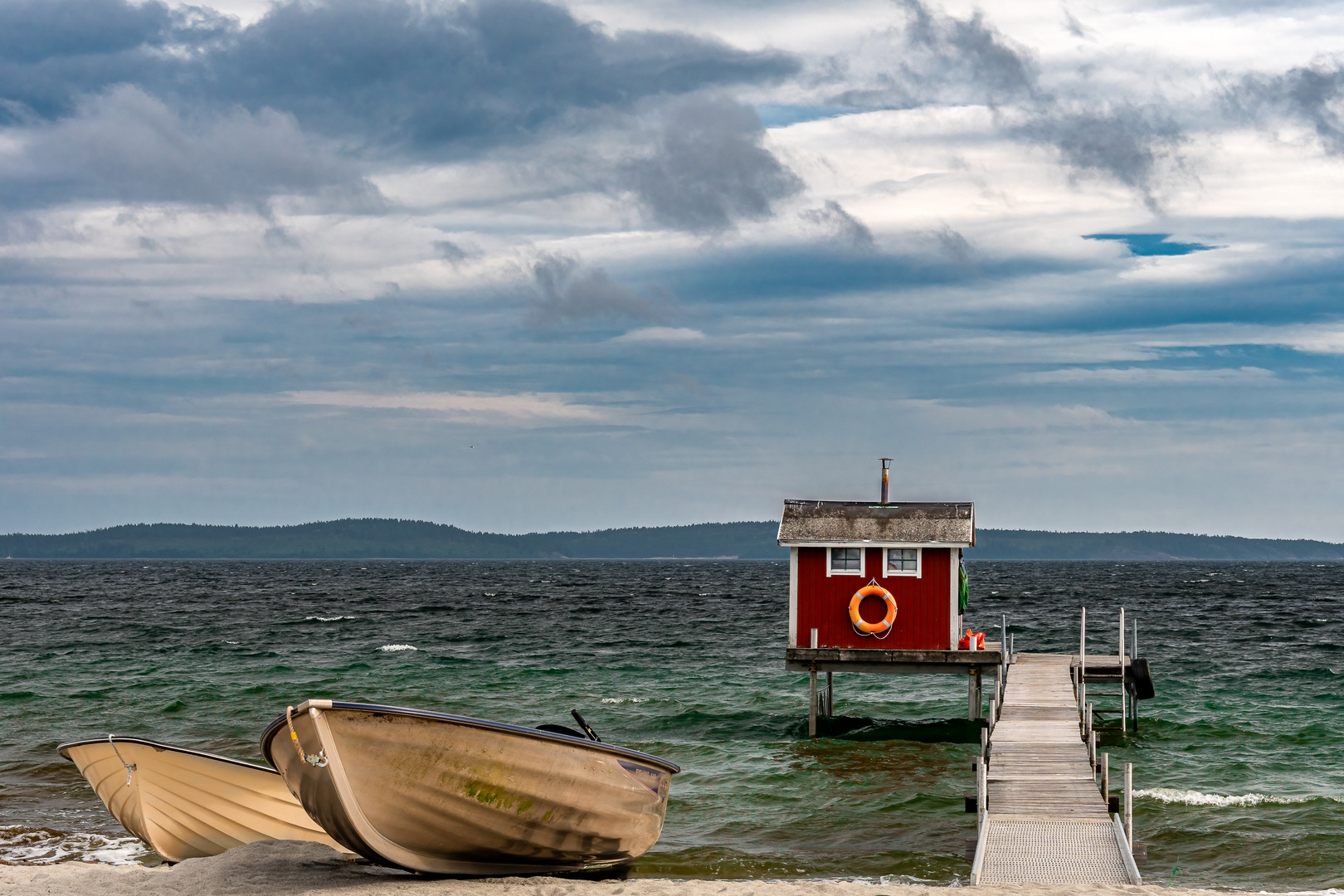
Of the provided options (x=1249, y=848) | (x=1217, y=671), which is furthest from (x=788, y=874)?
(x=1217, y=671)

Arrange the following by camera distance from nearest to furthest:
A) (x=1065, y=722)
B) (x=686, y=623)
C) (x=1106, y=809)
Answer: (x=1106, y=809) < (x=1065, y=722) < (x=686, y=623)

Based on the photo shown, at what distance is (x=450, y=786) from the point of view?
40.9 feet

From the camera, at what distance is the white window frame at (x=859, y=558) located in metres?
26.3

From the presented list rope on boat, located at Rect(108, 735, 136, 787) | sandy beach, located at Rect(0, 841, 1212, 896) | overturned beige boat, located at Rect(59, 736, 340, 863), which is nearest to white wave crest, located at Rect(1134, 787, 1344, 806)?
sandy beach, located at Rect(0, 841, 1212, 896)

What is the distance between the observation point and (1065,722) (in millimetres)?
21547

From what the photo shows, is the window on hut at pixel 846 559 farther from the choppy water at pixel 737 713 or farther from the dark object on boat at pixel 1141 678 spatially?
the dark object on boat at pixel 1141 678

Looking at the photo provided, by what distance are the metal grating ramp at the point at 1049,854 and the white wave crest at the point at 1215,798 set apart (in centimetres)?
704

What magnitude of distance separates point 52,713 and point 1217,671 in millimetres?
35535

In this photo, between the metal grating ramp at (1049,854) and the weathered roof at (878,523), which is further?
the weathered roof at (878,523)

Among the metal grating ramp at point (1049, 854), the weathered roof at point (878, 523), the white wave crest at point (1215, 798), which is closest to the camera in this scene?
the metal grating ramp at point (1049, 854)

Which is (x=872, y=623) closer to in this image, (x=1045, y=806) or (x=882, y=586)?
(x=882, y=586)

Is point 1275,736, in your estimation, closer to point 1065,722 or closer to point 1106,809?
point 1065,722

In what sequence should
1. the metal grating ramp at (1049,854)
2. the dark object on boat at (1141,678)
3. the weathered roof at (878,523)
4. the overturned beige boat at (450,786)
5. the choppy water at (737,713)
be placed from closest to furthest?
the overturned beige boat at (450,786)
the metal grating ramp at (1049,854)
the choppy water at (737,713)
the weathered roof at (878,523)
the dark object on boat at (1141,678)

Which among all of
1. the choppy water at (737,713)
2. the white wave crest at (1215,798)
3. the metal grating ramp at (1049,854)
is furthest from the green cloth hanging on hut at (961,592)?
the metal grating ramp at (1049,854)
